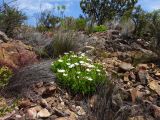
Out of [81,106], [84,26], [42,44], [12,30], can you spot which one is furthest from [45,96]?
[84,26]

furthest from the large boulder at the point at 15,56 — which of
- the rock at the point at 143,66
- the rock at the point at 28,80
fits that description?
the rock at the point at 143,66

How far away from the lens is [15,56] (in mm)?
9883

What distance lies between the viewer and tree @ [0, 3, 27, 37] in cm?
1280

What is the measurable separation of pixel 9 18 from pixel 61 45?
236 centimetres

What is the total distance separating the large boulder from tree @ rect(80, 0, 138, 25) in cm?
1536

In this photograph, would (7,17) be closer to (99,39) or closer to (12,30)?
(12,30)

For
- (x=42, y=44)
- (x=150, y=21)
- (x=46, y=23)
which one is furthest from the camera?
(x=46, y=23)

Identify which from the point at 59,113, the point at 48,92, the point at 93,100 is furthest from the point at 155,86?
the point at 59,113

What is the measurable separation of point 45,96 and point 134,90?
1557 mm

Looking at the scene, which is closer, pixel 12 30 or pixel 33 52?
pixel 33 52

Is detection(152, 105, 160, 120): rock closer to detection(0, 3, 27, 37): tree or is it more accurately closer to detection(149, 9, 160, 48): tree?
detection(149, 9, 160, 48): tree

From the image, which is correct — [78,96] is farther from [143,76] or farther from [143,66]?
[143,66]

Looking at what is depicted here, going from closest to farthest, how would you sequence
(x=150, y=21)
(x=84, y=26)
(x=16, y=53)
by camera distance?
(x=16, y=53) < (x=150, y=21) < (x=84, y=26)

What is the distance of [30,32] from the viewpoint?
520 inches
